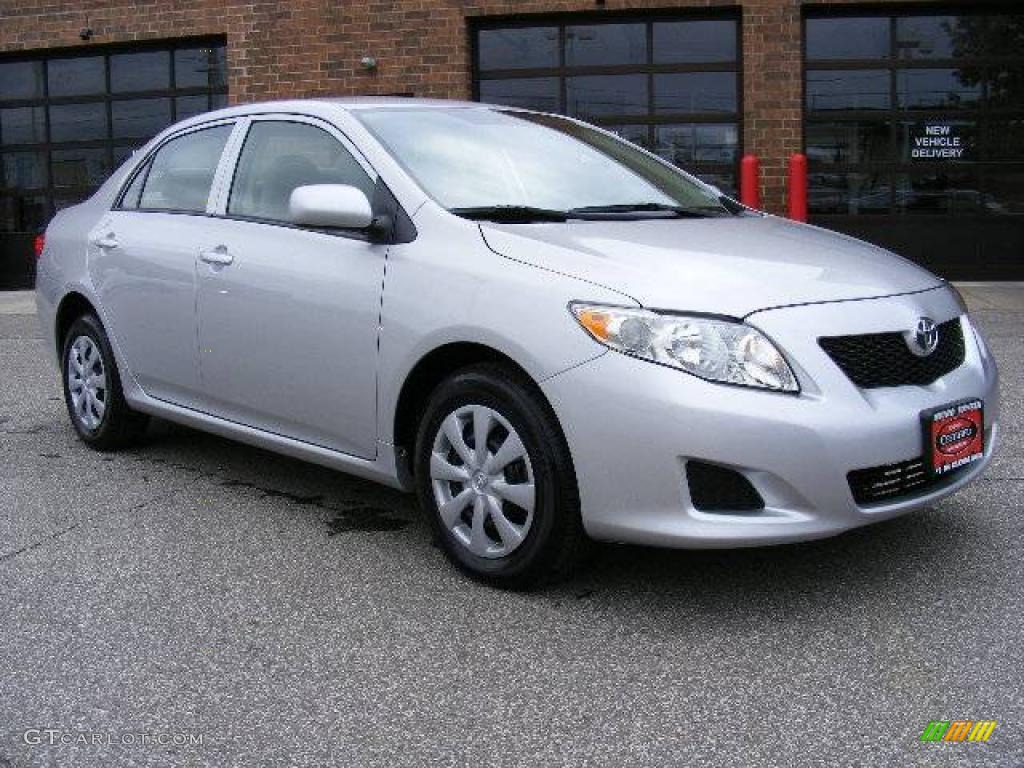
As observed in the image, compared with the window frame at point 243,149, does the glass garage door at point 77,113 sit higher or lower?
higher

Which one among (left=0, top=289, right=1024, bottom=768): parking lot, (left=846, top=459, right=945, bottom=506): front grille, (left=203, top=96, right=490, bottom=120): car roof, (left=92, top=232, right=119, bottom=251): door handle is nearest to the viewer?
(left=0, top=289, right=1024, bottom=768): parking lot

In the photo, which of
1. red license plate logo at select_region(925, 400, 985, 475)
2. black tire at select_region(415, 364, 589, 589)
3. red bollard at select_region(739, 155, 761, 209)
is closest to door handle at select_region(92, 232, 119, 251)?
black tire at select_region(415, 364, 589, 589)

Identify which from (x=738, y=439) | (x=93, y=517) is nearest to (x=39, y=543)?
(x=93, y=517)

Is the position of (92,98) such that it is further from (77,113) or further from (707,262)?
(707,262)

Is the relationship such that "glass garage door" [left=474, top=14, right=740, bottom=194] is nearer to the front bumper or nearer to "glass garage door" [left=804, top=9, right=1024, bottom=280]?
"glass garage door" [left=804, top=9, right=1024, bottom=280]

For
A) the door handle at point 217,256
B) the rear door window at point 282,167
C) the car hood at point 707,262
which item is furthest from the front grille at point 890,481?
the door handle at point 217,256

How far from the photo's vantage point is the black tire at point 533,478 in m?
3.66

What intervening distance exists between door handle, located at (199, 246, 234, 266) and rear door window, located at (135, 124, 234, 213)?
0.31m

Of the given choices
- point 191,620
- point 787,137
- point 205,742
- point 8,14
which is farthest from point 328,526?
point 8,14

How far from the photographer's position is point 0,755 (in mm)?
2861

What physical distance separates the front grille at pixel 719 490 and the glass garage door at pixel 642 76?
10162mm

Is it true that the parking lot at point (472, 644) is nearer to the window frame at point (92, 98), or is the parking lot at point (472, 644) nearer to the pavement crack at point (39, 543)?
the pavement crack at point (39, 543)

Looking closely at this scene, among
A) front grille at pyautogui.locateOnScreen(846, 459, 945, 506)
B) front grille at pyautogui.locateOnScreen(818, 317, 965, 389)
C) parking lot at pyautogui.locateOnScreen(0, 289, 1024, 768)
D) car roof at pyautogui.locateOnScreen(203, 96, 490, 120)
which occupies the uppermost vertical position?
car roof at pyautogui.locateOnScreen(203, 96, 490, 120)

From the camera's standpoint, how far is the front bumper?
11.2 ft
